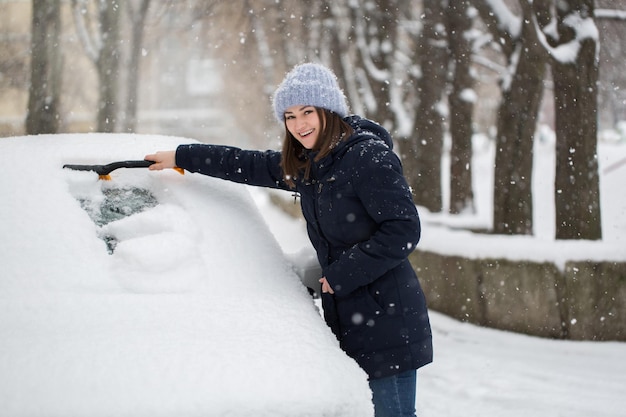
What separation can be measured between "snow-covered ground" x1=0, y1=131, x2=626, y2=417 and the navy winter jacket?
208mm

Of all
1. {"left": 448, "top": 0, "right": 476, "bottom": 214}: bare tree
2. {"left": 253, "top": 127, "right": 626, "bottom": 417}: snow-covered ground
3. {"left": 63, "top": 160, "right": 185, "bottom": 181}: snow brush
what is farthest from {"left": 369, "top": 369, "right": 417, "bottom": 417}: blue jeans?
{"left": 448, "top": 0, "right": 476, "bottom": 214}: bare tree

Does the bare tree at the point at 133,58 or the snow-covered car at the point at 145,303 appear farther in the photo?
the bare tree at the point at 133,58

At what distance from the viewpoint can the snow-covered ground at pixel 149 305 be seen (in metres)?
2.19

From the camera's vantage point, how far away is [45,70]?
30.3 feet

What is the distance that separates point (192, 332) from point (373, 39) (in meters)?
11.6

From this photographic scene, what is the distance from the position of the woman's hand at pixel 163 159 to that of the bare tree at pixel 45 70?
610 centimetres

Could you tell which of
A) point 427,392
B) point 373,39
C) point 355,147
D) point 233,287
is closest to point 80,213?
point 233,287

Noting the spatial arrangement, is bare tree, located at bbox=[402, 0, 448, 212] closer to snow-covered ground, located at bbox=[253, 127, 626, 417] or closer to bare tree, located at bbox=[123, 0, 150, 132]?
snow-covered ground, located at bbox=[253, 127, 626, 417]

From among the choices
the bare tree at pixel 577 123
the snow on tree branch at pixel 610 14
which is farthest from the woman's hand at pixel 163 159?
the snow on tree branch at pixel 610 14

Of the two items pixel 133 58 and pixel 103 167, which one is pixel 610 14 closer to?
pixel 103 167

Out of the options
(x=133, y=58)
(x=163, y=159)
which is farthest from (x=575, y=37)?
(x=133, y=58)

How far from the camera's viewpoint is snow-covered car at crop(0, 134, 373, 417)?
219 cm

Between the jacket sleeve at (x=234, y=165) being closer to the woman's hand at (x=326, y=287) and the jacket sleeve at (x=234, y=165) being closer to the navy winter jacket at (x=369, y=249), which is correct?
the navy winter jacket at (x=369, y=249)

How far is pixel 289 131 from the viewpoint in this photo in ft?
10.5
